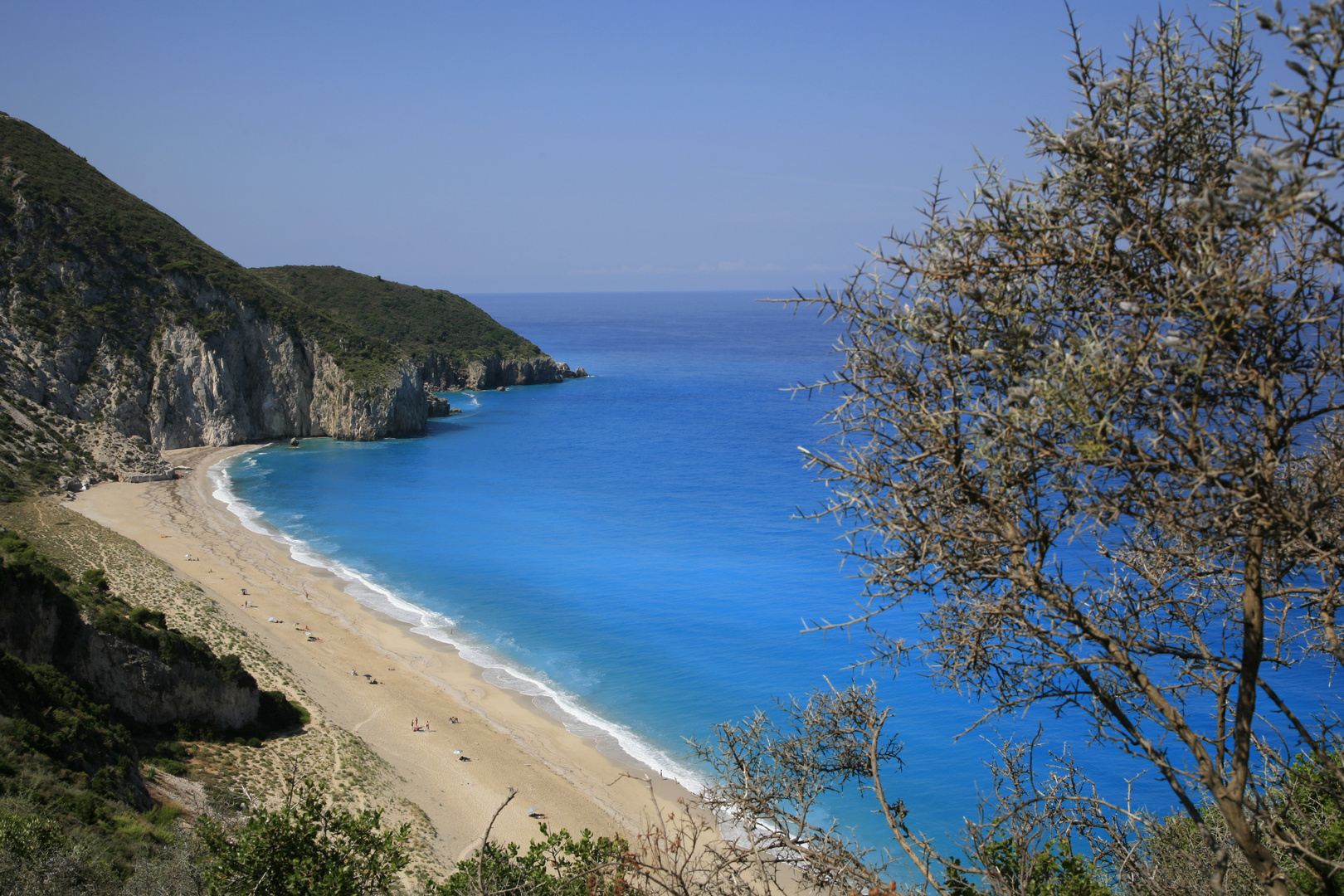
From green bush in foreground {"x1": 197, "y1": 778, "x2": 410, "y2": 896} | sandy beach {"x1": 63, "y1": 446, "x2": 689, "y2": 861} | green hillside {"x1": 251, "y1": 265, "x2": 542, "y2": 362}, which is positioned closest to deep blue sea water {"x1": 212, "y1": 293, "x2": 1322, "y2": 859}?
sandy beach {"x1": 63, "y1": 446, "x2": 689, "y2": 861}

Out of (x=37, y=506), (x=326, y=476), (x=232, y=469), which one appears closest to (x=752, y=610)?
(x=37, y=506)

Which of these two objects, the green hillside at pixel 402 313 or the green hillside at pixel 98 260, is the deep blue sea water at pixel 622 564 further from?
the green hillside at pixel 402 313

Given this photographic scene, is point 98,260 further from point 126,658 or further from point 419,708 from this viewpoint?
point 126,658

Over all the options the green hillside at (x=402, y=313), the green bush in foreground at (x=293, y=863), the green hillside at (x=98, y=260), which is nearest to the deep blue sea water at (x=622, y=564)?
the green bush in foreground at (x=293, y=863)

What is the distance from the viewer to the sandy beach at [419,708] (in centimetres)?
1930

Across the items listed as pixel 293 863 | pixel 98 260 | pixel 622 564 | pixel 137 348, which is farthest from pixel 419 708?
pixel 98 260

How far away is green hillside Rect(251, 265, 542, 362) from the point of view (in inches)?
4031

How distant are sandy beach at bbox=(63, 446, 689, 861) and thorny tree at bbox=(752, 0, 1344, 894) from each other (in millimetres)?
14140

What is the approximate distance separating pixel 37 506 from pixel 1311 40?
42309 millimetres

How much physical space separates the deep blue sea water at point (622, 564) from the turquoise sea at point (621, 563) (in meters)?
0.13

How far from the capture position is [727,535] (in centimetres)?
4209

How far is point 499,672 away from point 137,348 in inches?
1781

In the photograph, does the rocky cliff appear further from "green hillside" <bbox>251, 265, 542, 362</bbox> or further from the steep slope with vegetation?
"green hillside" <bbox>251, 265, 542, 362</bbox>

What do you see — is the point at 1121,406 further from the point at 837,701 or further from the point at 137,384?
the point at 137,384
